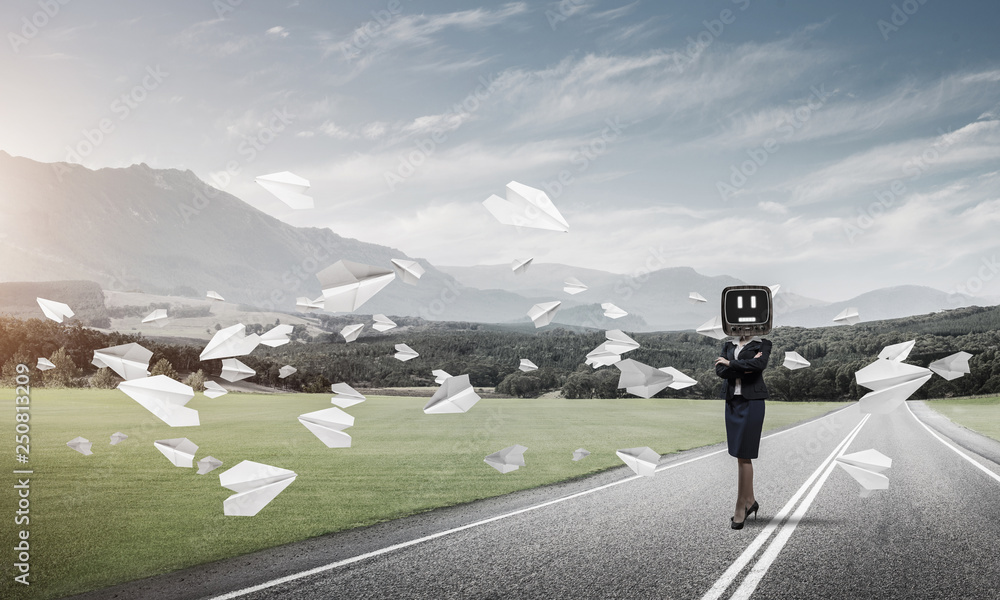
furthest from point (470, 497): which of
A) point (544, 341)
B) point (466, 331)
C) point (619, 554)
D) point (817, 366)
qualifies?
point (817, 366)

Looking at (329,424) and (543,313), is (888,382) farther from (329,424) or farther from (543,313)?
(329,424)

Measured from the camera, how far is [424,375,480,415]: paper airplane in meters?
8.26

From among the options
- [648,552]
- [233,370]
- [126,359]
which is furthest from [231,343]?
[648,552]

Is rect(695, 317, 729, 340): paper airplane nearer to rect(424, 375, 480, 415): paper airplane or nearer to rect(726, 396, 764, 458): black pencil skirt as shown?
rect(726, 396, 764, 458): black pencil skirt

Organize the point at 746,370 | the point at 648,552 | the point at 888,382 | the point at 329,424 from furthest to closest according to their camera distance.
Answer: the point at 329,424
the point at 888,382
the point at 746,370
the point at 648,552

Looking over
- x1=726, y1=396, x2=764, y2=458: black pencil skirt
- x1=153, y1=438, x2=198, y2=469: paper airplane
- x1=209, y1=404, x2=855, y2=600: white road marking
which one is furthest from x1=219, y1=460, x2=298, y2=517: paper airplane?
x1=726, y1=396, x2=764, y2=458: black pencil skirt

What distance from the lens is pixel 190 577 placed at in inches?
258

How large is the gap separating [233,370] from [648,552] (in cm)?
769

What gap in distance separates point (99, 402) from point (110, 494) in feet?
133

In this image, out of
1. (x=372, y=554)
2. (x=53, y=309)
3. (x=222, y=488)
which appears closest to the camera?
(x=372, y=554)

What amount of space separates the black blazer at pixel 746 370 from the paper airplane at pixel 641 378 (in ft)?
4.28

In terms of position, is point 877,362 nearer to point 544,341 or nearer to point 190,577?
point 190,577

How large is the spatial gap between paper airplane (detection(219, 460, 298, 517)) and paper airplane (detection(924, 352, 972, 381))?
9.75 metres

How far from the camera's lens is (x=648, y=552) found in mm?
6566
